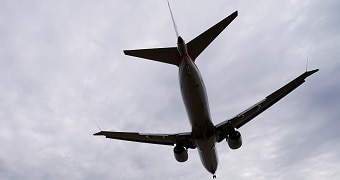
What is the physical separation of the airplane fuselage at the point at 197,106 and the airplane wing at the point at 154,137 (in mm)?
893

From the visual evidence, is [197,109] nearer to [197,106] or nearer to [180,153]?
[197,106]

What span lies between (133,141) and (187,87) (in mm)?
11350

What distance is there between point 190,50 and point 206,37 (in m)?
1.68

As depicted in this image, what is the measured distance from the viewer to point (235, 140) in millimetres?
27641

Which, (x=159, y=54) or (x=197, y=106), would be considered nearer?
(x=159, y=54)

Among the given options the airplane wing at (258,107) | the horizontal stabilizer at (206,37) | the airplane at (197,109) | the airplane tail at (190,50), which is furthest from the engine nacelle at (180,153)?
the horizontal stabilizer at (206,37)

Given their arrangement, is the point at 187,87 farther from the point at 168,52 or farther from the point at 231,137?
the point at 231,137

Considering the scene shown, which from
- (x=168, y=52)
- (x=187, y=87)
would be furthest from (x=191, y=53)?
(x=187, y=87)

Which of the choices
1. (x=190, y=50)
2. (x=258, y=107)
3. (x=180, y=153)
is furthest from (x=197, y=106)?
(x=180, y=153)

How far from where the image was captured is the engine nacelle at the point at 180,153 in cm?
2880

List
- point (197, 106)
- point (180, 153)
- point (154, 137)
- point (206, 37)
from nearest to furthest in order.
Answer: point (206, 37) < point (197, 106) < point (180, 153) < point (154, 137)

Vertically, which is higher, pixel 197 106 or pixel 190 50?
pixel 190 50

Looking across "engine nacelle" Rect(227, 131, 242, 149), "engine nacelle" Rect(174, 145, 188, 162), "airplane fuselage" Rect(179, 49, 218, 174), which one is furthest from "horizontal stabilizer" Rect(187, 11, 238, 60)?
"engine nacelle" Rect(174, 145, 188, 162)

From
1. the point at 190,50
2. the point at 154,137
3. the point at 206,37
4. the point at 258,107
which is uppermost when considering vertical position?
the point at 190,50
